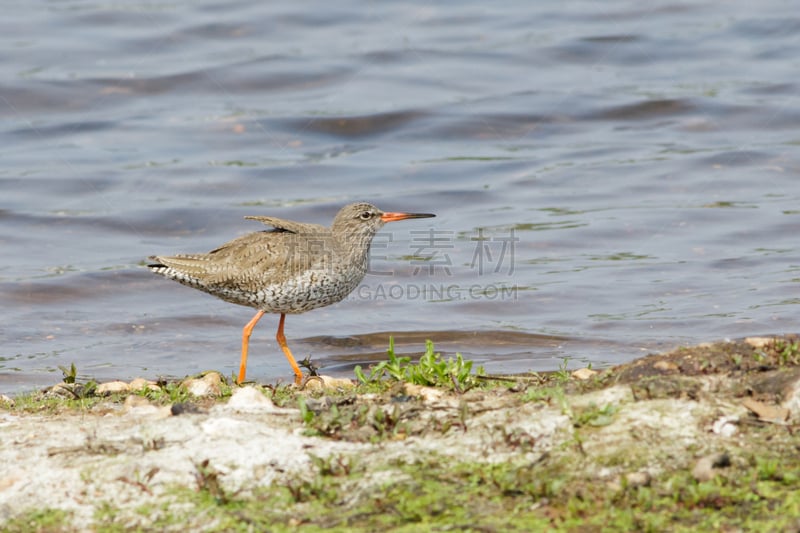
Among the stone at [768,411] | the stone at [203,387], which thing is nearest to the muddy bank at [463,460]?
the stone at [768,411]

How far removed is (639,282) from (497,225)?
2.14 metres

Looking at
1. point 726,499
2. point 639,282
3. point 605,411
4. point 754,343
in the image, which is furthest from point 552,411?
point 639,282

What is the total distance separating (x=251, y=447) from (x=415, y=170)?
9529 mm

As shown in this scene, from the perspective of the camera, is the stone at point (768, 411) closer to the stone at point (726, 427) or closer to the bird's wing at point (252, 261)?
the stone at point (726, 427)

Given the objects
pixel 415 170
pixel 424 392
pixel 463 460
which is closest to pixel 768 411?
pixel 463 460

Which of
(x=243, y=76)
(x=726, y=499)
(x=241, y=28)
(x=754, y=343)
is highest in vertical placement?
(x=241, y=28)

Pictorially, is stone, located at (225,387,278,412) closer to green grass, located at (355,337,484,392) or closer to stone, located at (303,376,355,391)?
green grass, located at (355,337,484,392)

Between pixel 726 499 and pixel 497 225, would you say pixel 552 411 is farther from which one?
pixel 497 225

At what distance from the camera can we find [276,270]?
769 centimetres

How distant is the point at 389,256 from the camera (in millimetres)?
11312

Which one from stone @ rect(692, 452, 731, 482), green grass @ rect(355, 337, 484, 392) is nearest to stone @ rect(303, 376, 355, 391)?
green grass @ rect(355, 337, 484, 392)

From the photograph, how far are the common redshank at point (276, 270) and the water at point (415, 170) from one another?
781 mm

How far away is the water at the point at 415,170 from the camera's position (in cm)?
923

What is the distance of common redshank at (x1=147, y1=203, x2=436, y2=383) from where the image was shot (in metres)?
7.71
